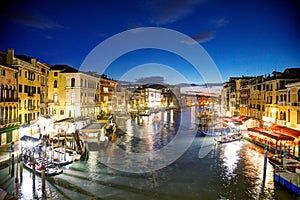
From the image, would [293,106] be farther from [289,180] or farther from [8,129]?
[8,129]

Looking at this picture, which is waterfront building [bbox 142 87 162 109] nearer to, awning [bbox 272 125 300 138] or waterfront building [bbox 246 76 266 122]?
waterfront building [bbox 246 76 266 122]

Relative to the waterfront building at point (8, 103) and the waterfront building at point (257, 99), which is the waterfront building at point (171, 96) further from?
the waterfront building at point (8, 103)

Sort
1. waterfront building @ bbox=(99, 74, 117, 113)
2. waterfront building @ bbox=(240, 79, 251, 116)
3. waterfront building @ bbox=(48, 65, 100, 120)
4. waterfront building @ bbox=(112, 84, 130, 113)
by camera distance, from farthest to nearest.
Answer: waterfront building @ bbox=(112, 84, 130, 113) → waterfront building @ bbox=(99, 74, 117, 113) → waterfront building @ bbox=(240, 79, 251, 116) → waterfront building @ bbox=(48, 65, 100, 120)

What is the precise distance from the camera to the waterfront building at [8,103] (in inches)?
910

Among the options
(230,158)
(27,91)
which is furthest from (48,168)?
(230,158)

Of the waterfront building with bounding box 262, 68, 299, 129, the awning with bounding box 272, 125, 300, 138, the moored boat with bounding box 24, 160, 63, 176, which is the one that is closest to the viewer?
the moored boat with bounding box 24, 160, 63, 176

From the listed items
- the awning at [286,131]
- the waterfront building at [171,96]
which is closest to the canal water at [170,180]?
the awning at [286,131]

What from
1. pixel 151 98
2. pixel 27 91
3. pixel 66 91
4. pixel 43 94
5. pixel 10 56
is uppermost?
pixel 10 56

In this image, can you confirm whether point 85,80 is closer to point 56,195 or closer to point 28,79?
point 28,79

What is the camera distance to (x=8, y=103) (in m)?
24.2

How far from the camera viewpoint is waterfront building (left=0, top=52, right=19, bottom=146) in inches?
910

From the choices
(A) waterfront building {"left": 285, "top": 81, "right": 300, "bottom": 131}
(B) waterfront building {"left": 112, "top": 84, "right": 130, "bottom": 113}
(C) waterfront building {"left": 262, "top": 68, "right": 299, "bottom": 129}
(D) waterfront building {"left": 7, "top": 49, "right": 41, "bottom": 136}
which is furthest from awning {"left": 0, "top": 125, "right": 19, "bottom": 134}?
(B) waterfront building {"left": 112, "top": 84, "right": 130, "bottom": 113}

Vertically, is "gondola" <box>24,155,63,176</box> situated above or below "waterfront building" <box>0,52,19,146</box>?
below

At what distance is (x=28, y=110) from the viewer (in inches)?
1145
